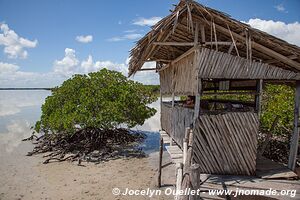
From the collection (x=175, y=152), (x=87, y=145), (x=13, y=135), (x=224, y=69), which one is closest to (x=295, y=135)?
(x=224, y=69)

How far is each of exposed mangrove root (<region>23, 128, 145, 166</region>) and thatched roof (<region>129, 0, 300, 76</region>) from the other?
729cm

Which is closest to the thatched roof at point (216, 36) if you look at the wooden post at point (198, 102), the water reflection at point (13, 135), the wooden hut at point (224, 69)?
the wooden hut at point (224, 69)

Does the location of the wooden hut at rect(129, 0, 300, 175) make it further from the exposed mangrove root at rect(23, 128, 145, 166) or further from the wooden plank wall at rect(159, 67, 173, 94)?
the exposed mangrove root at rect(23, 128, 145, 166)

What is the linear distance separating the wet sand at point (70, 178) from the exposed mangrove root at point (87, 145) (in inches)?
28.8

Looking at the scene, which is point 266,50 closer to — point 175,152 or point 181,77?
point 181,77

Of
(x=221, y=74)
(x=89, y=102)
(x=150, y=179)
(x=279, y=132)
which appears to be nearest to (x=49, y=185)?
(x=150, y=179)

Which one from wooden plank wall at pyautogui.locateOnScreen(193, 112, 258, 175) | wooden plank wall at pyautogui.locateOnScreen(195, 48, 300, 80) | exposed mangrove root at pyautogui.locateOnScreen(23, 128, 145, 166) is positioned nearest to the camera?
wooden plank wall at pyautogui.locateOnScreen(195, 48, 300, 80)

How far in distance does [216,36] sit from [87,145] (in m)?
9.47

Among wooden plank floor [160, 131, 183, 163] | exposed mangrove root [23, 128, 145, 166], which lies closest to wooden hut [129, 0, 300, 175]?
wooden plank floor [160, 131, 183, 163]

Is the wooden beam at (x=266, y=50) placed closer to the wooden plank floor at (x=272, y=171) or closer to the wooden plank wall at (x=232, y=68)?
the wooden plank wall at (x=232, y=68)

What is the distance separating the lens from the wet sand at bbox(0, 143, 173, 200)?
28.4 ft

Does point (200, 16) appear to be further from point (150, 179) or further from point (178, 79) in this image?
point (150, 179)

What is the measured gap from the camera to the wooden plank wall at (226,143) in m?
5.97

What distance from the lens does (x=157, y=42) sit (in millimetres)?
6125
